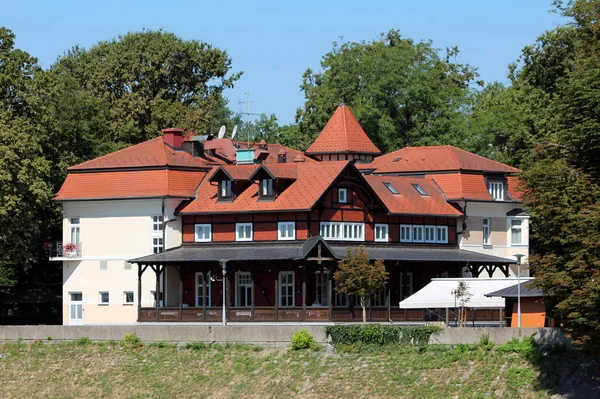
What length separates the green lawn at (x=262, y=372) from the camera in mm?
51344

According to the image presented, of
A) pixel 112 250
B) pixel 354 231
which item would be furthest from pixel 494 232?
pixel 112 250

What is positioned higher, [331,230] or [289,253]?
[331,230]

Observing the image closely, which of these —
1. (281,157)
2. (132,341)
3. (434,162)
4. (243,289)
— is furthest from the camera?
(281,157)

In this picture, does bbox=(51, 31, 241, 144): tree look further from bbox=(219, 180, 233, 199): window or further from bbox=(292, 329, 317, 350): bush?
bbox=(292, 329, 317, 350): bush

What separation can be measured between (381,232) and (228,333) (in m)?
14.8

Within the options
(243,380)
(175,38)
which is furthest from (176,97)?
(243,380)

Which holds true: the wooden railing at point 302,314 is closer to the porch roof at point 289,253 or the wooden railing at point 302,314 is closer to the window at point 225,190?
the porch roof at point 289,253

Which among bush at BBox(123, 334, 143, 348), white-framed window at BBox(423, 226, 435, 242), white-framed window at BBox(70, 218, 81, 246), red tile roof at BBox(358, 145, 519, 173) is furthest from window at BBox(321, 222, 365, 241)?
white-framed window at BBox(70, 218, 81, 246)

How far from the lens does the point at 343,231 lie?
233ft

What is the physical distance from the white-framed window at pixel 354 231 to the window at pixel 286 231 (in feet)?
8.35

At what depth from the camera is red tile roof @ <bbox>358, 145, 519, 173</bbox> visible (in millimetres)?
77500

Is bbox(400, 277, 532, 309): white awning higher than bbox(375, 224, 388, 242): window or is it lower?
lower

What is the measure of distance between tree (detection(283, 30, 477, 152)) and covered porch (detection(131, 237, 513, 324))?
1909 cm

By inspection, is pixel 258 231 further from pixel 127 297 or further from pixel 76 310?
pixel 76 310
